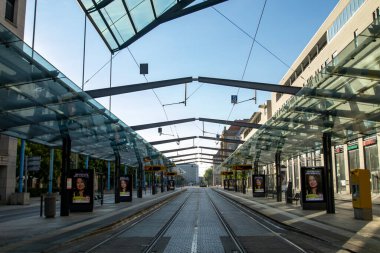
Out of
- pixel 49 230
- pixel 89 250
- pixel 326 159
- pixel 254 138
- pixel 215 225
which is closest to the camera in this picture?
pixel 89 250

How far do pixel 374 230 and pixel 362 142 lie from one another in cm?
2872

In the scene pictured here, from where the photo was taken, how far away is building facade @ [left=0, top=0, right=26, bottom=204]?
37.1 m

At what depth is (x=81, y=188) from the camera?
25.1 m

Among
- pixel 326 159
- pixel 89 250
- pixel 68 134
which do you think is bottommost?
pixel 89 250

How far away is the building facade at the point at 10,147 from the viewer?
122ft

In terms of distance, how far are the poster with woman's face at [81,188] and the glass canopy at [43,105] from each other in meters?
2.38

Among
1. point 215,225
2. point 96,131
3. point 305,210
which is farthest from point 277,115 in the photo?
point 96,131

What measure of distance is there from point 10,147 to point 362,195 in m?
31.0

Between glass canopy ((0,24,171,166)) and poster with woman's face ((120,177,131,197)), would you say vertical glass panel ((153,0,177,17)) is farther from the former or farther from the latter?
poster with woman's face ((120,177,131,197))

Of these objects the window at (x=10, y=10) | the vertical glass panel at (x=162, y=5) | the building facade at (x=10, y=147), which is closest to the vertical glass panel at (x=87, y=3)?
the vertical glass panel at (x=162, y=5)

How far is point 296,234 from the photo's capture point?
15117 mm

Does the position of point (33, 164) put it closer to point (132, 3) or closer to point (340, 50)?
point (132, 3)

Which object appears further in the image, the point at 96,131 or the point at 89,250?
the point at 96,131

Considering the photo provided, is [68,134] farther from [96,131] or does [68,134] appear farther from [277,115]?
[277,115]
